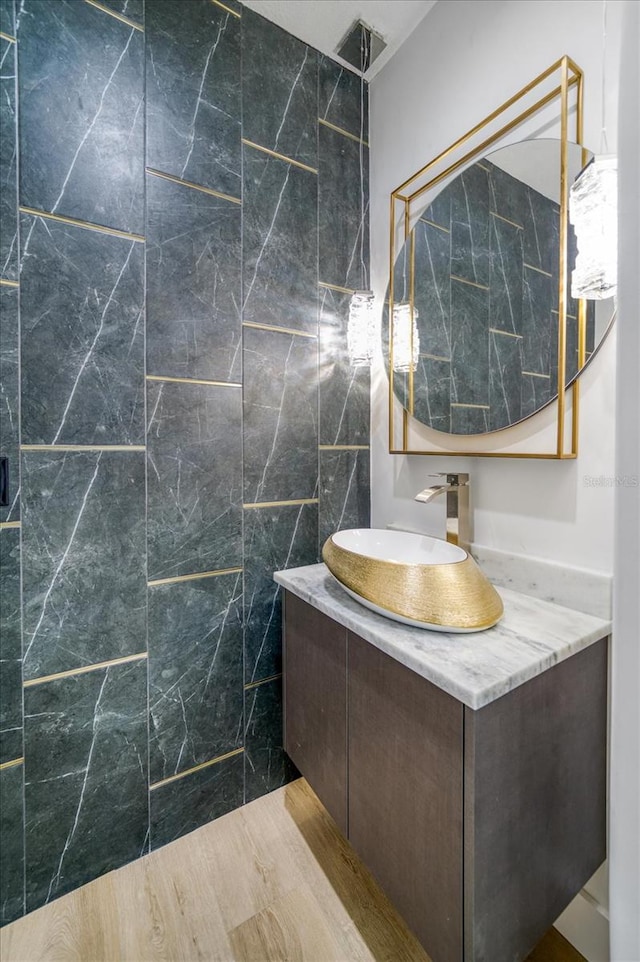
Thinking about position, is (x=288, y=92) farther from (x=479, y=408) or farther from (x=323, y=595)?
(x=323, y=595)

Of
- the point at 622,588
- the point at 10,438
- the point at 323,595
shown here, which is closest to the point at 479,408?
the point at 323,595

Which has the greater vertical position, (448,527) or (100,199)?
(100,199)

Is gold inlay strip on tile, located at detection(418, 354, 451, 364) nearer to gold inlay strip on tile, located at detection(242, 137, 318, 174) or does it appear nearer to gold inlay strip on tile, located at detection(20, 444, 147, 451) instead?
gold inlay strip on tile, located at detection(242, 137, 318, 174)

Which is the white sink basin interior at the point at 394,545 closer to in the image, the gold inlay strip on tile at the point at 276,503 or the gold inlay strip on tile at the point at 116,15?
the gold inlay strip on tile at the point at 276,503

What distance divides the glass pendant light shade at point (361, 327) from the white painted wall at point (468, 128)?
Answer: 0.12 metres

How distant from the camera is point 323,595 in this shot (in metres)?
1.20

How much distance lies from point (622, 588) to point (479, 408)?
0.80 meters

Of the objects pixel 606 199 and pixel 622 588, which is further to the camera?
pixel 606 199

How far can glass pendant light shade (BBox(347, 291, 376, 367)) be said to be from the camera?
1.54m

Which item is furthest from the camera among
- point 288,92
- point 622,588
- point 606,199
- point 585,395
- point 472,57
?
point 288,92

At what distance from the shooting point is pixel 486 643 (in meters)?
0.92

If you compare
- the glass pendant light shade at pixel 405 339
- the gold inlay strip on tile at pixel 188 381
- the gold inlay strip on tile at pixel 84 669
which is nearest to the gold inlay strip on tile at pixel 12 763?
the gold inlay strip on tile at pixel 84 669

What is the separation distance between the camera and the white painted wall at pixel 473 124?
1.03 meters

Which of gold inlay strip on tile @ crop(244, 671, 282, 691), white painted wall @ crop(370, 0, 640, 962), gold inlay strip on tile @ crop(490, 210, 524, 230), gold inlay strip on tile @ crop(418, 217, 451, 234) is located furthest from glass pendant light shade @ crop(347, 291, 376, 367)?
gold inlay strip on tile @ crop(244, 671, 282, 691)
